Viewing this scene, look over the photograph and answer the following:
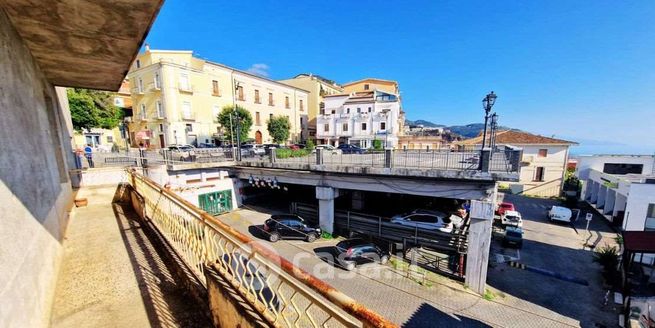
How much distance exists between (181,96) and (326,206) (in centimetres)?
1853

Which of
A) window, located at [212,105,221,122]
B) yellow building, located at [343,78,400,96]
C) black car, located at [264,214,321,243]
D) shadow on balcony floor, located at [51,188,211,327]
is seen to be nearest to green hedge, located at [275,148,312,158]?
black car, located at [264,214,321,243]

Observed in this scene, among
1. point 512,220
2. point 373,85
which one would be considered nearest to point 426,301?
point 512,220

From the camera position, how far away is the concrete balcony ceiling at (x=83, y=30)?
2561 millimetres

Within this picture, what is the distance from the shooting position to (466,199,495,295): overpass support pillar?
9.22m

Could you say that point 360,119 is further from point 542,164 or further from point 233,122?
point 542,164

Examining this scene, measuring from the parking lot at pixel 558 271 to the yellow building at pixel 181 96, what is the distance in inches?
907

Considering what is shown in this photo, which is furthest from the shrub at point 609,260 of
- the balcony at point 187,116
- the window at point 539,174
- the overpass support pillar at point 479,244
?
the balcony at point 187,116

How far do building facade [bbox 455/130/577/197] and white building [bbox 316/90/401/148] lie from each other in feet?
31.3

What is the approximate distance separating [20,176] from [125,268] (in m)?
1.63

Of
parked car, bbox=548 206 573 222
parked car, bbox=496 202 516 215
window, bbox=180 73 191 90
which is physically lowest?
parked car, bbox=548 206 573 222

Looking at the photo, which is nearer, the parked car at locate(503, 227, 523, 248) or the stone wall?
the stone wall

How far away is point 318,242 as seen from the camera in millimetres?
13570

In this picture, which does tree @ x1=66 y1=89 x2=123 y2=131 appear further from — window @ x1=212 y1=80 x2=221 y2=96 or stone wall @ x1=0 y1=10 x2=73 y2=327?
stone wall @ x1=0 y1=10 x2=73 y2=327

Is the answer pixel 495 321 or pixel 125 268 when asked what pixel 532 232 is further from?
pixel 125 268
